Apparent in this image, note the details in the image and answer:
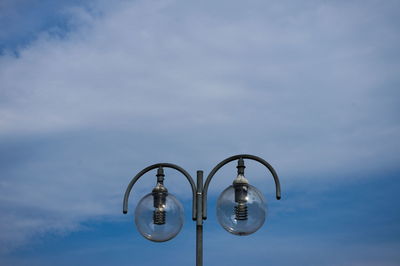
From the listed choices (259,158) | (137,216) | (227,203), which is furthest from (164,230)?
(259,158)

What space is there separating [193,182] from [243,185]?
2.53 ft

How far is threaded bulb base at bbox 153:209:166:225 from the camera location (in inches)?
327

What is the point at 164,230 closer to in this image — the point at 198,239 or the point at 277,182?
the point at 198,239

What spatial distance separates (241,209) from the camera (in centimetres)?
801

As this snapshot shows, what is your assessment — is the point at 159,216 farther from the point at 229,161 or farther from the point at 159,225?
the point at 229,161

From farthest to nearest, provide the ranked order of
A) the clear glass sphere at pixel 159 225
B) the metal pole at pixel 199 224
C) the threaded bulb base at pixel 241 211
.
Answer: the clear glass sphere at pixel 159 225 < the metal pole at pixel 199 224 < the threaded bulb base at pixel 241 211

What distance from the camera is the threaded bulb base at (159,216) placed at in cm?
831

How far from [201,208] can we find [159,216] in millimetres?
617

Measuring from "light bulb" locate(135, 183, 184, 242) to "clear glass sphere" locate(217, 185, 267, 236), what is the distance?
0.68 meters

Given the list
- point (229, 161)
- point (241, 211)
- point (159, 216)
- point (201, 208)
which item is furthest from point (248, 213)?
point (159, 216)

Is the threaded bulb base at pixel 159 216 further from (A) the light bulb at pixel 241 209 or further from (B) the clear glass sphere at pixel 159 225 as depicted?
(A) the light bulb at pixel 241 209

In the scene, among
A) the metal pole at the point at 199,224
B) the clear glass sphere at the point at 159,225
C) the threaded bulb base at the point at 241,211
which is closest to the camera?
the threaded bulb base at the point at 241,211

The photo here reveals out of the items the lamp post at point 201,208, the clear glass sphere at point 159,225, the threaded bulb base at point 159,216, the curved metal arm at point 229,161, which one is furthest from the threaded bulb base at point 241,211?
the threaded bulb base at point 159,216

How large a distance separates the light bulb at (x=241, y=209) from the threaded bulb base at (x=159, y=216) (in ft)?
2.72
